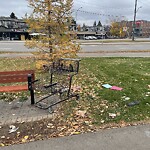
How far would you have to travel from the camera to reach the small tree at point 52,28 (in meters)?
7.43

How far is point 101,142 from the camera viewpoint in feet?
11.1

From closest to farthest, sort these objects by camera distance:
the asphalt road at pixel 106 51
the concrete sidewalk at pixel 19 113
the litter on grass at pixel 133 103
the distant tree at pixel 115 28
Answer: the concrete sidewalk at pixel 19 113 → the litter on grass at pixel 133 103 → the asphalt road at pixel 106 51 → the distant tree at pixel 115 28

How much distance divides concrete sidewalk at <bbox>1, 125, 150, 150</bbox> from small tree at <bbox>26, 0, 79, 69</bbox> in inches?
174

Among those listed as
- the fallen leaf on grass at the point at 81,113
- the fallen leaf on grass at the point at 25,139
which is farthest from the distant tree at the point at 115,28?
the fallen leaf on grass at the point at 25,139

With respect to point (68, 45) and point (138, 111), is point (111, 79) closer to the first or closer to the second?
point (68, 45)

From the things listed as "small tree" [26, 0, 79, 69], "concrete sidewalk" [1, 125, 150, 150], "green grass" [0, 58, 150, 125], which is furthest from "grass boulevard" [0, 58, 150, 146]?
"small tree" [26, 0, 79, 69]

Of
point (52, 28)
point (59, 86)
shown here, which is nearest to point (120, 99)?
point (59, 86)

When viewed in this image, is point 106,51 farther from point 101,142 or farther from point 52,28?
point 101,142

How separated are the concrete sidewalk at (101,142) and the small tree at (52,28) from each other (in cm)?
443

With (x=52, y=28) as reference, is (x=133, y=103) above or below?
below

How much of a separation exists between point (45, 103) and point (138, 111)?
7.12 ft

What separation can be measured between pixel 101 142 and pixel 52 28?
5.37 meters

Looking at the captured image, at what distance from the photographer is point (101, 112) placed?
446 cm

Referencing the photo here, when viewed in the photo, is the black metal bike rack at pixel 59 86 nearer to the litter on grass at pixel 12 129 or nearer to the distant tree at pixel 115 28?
the litter on grass at pixel 12 129
